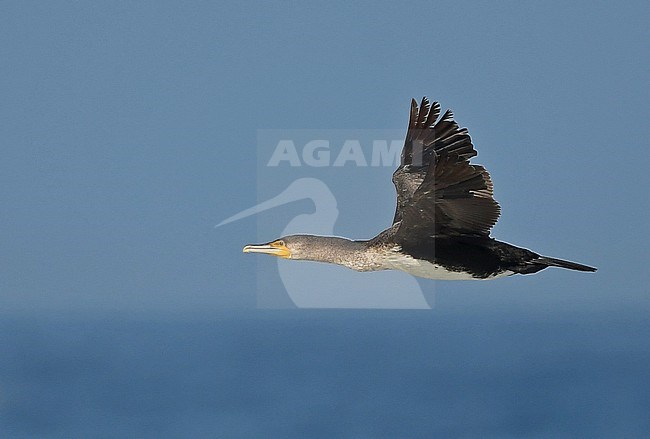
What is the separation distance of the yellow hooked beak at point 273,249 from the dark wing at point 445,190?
122 cm

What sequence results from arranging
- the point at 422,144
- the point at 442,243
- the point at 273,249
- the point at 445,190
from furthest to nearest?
the point at 422,144, the point at 273,249, the point at 442,243, the point at 445,190

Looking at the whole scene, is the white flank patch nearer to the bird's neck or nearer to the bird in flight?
the bird in flight

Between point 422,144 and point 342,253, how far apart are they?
170 cm

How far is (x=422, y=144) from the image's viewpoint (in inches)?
514

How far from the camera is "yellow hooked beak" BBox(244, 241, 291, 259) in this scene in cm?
1237

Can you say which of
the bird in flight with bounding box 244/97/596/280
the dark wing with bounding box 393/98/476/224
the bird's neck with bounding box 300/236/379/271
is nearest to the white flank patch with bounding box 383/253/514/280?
the bird in flight with bounding box 244/97/596/280

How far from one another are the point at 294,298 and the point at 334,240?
6.38 feet

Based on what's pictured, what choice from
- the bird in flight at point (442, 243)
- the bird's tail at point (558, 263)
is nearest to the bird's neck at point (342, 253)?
the bird in flight at point (442, 243)

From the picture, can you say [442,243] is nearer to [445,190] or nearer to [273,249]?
[445,190]

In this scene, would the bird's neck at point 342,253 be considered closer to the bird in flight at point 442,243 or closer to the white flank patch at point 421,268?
the bird in flight at point 442,243

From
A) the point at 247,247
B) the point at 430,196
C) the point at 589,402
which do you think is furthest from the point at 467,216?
the point at 589,402

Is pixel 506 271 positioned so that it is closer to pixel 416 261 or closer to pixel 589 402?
pixel 416 261

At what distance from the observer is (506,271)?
12.4 metres

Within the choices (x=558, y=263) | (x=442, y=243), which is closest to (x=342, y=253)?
(x=442, y=243)
